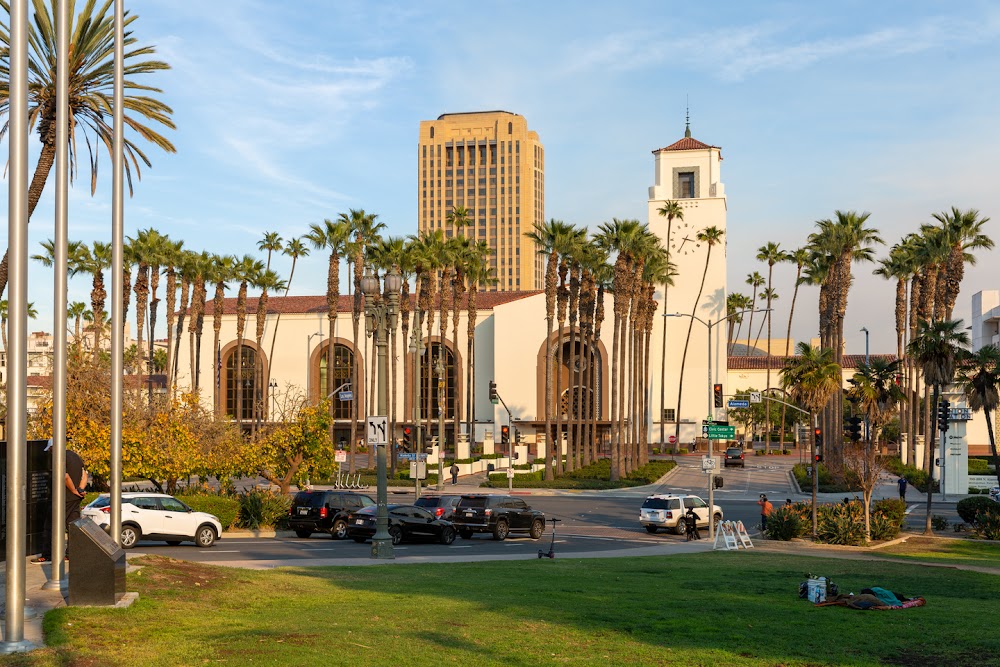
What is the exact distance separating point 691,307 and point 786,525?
68114mm

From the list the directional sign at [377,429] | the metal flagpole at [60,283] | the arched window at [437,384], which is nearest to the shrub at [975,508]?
the directional sign at [377,429]

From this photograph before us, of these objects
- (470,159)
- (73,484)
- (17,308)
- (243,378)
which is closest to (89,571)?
(17,308)

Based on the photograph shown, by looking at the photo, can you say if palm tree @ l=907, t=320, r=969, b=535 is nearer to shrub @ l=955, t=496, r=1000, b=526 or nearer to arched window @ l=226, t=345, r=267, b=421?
shrub @ l=955, t=496, r=1000, b=526

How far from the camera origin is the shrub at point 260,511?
34.2m

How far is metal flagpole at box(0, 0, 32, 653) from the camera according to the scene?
1032cm

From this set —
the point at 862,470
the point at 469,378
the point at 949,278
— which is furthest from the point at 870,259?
the point at 862,470

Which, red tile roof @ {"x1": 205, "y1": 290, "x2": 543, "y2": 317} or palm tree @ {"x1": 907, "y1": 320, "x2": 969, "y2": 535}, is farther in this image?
red tile roof @ {"x1": 205, "y1": 290, "x2": 543, "y2": 317}

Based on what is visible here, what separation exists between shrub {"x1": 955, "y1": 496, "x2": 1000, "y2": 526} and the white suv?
1076 inches

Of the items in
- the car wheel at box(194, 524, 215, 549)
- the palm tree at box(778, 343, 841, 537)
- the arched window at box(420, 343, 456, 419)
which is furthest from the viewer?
the arched window at box(420, 343, 456, 419)

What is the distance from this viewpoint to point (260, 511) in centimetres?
3416

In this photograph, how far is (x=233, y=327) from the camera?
334 feet

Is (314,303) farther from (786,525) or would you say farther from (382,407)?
(382,407)

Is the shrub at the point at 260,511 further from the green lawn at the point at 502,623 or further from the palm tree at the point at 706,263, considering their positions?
the palm tree at the point at 706,263

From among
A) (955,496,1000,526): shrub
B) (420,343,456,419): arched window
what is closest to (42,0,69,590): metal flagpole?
(955,496,1000,526): shrub
